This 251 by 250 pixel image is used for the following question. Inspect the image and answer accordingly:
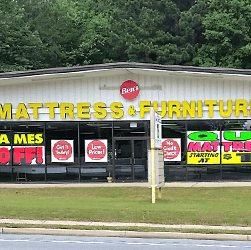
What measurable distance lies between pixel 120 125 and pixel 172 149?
2971mm

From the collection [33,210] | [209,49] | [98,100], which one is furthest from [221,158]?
[209,49]

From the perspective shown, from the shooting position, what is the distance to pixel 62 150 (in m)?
29.2

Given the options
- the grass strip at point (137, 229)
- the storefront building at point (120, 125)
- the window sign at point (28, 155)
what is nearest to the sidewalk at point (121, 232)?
the grass strip at point (137, 229)

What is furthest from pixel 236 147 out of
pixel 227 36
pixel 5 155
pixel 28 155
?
pixel 227 36

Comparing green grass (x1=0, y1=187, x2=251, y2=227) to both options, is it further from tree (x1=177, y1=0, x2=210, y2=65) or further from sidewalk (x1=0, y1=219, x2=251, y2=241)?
tree (x1=177, y1=0, x2=210, y2=65)

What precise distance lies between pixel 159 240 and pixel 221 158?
51.5ft

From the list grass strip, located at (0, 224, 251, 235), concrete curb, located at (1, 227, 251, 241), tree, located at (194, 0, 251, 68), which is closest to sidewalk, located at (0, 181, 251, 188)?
grass strip, located at (0, 224, 251, 235)

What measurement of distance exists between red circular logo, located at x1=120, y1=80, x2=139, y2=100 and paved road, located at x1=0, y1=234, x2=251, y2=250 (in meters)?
15.3

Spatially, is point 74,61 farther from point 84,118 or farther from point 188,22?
point 84,118

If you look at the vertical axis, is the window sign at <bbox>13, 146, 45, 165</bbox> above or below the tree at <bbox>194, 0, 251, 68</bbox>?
below

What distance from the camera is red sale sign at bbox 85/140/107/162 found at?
29.0 meters

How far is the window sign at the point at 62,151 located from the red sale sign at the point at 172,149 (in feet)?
15.8

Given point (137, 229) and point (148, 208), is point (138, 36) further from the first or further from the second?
point (137, 229)

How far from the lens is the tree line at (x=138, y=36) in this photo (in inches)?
2083
